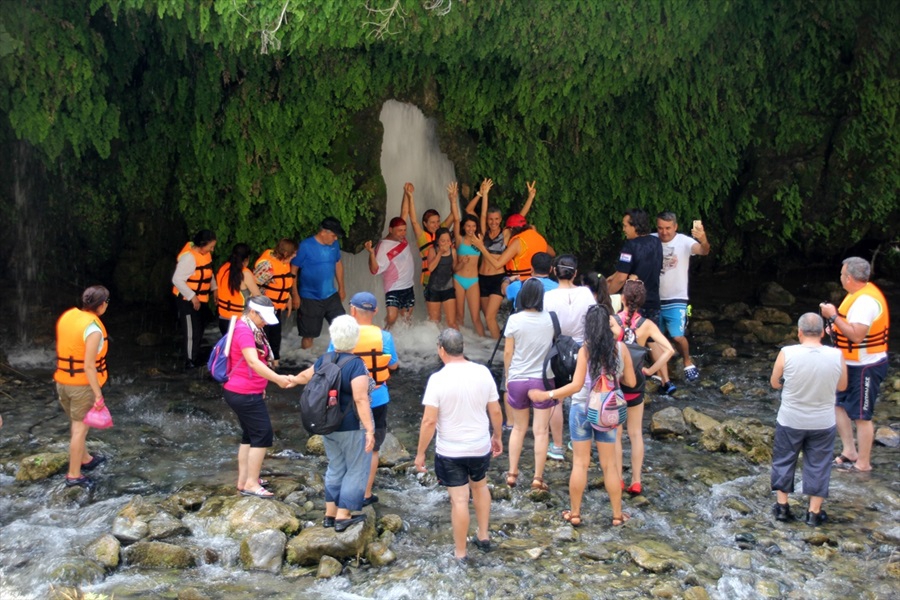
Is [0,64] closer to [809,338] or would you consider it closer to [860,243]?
[809,338]

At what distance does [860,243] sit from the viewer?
16516 millimetres

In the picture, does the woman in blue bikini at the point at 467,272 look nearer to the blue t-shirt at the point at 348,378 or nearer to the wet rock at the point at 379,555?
the blue t-shirt at the point at 348,378

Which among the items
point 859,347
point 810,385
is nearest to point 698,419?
point 859,347

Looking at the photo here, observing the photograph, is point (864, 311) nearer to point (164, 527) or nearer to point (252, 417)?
point (252, 417)

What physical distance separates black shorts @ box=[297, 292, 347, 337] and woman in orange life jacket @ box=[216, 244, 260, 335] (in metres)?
1.08

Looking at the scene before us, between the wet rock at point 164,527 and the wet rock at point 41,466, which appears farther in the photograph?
the wet rock at point 41,466

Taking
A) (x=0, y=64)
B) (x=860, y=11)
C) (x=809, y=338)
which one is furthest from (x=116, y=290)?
(x=860, y=11)

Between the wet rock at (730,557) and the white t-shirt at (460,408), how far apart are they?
6.89ft

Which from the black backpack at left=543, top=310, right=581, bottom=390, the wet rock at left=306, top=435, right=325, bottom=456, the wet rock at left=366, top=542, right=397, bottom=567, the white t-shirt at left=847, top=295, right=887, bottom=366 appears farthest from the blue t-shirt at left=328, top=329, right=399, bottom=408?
the white t-shirt at left=847, top=295, right=887, bottom=366

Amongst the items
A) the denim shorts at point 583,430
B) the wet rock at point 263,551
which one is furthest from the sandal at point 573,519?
the wet rock at point 263,551

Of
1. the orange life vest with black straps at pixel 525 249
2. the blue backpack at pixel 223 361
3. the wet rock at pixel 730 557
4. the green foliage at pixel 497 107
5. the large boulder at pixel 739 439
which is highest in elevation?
the green foliage at pixel 497 107

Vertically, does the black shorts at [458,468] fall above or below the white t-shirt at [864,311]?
below

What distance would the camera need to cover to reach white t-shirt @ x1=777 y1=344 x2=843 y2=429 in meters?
8.08

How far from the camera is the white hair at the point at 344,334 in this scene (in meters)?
7.55
